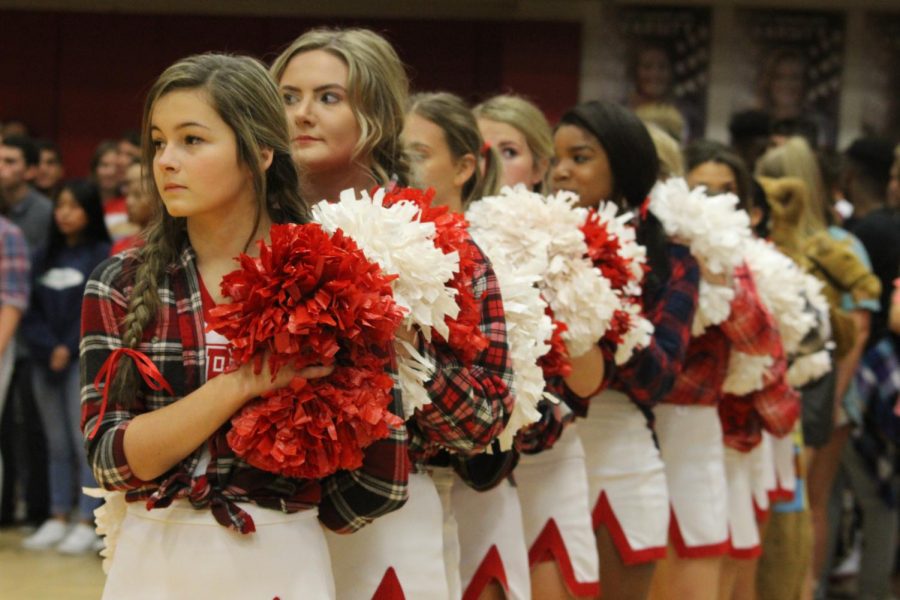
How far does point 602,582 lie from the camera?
11.9ft

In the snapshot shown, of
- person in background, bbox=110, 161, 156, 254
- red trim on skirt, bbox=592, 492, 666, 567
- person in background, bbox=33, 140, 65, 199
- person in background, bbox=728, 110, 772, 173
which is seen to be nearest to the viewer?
red trim on skirt, bbox=592, 492, 666, 567

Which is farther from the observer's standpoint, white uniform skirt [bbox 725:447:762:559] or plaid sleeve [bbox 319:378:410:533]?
white uniform skirt [bbox 725:447:762:559]

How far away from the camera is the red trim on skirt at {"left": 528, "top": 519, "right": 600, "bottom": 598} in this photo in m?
3.34

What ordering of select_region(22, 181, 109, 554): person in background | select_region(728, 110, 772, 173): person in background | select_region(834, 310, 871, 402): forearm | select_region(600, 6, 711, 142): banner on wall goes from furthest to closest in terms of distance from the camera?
select_region(600, 6, 711, 142): banner on wall, select_region(728, 110, 772, 173): person in background, select_region(22, 181, 109, 554): person in background, select_region(834, 310, 871, 402): forearm

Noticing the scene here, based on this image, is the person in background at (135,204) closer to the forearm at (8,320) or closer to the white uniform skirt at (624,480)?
the forearm at (8,320)

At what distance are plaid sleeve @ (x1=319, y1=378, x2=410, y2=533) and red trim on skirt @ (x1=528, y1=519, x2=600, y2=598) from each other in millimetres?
1125

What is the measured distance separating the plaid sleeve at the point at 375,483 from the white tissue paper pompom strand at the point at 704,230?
1.72 m

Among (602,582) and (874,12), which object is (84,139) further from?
(602,582)

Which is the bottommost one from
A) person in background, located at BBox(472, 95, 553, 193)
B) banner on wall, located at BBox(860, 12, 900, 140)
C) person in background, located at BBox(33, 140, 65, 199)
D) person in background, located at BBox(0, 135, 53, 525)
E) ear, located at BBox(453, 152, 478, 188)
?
person in background, located at BBox(0, 135, 53, 525)

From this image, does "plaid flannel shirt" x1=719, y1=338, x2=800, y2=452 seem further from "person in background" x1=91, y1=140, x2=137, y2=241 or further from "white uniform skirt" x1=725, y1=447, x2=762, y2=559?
"person in background" x1=91, y1=140, x2=137, y2=241

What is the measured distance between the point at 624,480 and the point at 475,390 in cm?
125

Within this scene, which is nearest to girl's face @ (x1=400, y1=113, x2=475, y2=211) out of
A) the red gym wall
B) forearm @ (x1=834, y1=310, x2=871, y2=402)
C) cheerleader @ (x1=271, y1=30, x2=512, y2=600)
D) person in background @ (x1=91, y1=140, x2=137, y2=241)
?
cheerleader @ (x1=271, y1=30, x2=512, y2=600)

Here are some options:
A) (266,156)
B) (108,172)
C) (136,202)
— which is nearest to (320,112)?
(266,156)

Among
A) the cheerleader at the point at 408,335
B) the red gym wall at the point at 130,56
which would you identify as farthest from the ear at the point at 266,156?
the red gym wall at the point at 130,56
